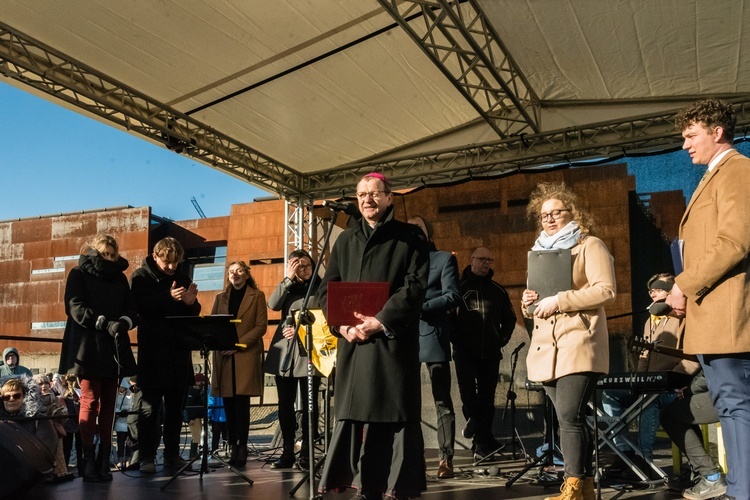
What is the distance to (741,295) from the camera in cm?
272

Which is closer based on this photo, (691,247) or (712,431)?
(691,247)

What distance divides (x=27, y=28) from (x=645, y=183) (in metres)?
6.94

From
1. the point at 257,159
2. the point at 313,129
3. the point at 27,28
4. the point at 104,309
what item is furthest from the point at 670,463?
the point at 27,28

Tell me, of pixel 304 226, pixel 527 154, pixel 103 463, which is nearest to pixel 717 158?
pixel 103 463

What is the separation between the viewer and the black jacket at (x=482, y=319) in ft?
20.6

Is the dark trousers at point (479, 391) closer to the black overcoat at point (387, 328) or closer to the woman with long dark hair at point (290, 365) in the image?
the woman with long dark hair at point (290, 365)

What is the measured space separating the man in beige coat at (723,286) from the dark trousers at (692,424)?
1561mm

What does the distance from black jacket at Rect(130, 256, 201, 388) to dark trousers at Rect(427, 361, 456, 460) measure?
1927 millimetres

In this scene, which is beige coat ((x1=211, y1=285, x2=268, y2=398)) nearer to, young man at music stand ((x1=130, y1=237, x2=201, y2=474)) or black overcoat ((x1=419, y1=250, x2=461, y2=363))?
young man at music stand ((x1=130, y1=237, x2=201, y2=474))

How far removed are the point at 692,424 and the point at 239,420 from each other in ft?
11.2

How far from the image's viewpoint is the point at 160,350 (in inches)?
209

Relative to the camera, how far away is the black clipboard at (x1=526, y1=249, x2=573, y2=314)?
3527 mm

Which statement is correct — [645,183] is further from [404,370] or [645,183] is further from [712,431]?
[404,370]

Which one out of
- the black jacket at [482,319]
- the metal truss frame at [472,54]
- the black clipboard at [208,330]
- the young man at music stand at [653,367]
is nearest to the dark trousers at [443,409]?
the black jacket at [482,319]
